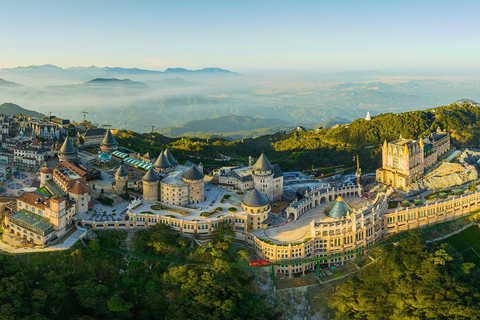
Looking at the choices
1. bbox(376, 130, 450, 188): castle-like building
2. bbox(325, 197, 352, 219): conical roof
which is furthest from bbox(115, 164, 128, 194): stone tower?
bbox(376, 130, 450, 188): castle-like building

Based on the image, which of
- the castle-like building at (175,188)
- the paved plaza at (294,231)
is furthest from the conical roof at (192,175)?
the paved plaza at (294,231)

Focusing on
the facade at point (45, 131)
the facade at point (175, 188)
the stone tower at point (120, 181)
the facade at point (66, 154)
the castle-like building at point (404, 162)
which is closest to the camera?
the facade at point (175, 188)

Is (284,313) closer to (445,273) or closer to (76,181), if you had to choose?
(445,273)

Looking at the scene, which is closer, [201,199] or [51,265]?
[51,265]

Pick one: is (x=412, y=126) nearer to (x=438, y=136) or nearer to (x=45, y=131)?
(x=438, y=136)

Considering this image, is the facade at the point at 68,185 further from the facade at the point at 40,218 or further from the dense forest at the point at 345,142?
the dense forest at the point at 345,142

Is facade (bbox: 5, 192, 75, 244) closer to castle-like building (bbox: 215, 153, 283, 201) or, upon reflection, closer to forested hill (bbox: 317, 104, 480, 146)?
castle-like building (bbox: 215, 153, 283, 201)

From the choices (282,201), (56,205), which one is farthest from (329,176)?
(56,205)
